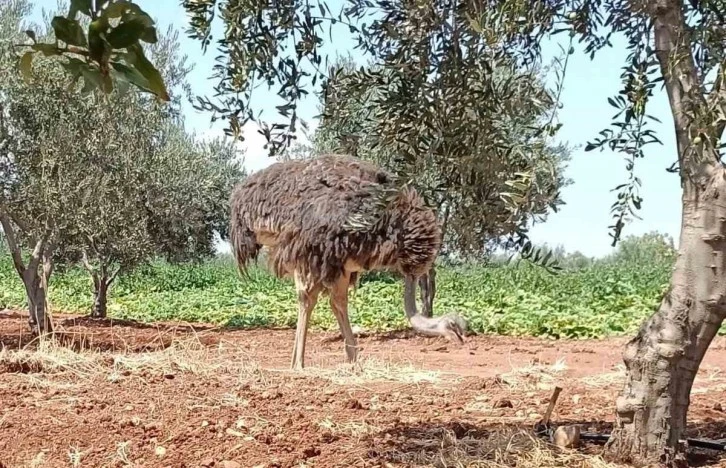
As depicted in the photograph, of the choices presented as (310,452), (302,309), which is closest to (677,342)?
(310,452)

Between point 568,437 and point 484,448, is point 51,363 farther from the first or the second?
point 568,437

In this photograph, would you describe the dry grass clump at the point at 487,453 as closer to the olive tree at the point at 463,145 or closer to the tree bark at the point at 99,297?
the olive tree at the point at 463,145

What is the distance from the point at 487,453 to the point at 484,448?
0.23 ft

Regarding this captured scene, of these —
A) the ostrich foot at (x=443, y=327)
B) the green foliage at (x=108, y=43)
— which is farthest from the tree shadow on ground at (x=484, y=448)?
the ostrich foot at (x=443, y=327)

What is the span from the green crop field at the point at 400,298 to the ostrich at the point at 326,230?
552 cm

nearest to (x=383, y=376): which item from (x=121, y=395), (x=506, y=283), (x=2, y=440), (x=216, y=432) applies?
(x=121, y=395)

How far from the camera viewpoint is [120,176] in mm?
13062

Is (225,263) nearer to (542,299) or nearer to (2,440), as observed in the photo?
(542,299)

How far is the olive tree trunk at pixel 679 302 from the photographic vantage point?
3439mm

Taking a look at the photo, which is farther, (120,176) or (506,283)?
(506,283)

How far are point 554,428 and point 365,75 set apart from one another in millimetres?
2057

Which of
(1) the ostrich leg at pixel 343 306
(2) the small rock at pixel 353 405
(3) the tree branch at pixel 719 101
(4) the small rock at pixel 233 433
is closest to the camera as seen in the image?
(3) the tree branch at pixel 719 101

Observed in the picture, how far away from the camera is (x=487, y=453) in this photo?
4156 mm

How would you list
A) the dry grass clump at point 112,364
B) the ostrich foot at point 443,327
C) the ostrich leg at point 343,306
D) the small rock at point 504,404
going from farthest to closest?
the ostrich foot at point 443,327 < the ostrich leg at point 343,306 < the dry grass clump at point 112,364 < the small rock at point 504,404
